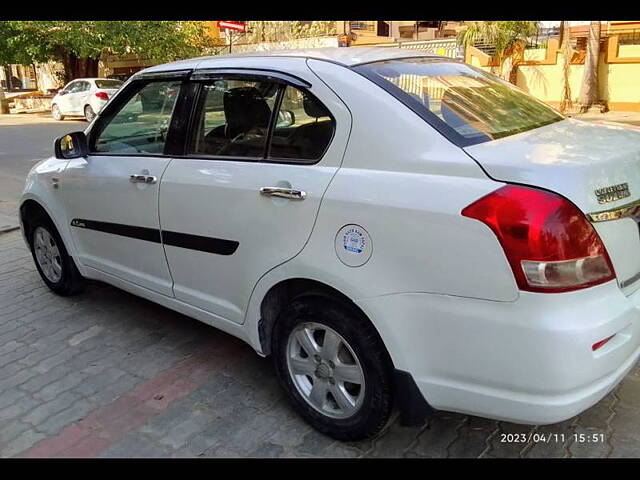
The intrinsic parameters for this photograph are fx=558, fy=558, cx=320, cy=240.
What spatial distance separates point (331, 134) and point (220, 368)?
159 centimetres

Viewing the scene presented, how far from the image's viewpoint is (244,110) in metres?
2.85

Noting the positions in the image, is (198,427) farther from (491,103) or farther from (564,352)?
(491,103)

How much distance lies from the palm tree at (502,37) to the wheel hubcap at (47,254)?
1535 centimetres

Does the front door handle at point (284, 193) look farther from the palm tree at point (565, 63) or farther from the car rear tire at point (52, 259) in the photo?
the palm tree at point (565, 63)

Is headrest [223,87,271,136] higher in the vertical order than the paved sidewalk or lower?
higher

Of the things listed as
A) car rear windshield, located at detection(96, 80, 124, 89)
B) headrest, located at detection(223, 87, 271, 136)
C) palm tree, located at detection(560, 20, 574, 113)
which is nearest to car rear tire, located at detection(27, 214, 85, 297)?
headrest, located at detection(223, 87, 271, 136)

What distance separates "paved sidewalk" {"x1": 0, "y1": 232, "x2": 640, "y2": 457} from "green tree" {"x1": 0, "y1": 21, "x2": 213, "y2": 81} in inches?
742

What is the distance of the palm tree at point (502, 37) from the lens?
651 inches

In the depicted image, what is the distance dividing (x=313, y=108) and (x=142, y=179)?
1.16 m

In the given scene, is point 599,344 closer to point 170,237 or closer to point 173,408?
point 173,408

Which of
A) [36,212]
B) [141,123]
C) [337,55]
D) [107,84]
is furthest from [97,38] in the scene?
[337,55]

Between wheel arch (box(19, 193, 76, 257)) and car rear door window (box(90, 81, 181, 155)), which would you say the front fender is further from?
car rear door window (box(90, 81, 181, 155))

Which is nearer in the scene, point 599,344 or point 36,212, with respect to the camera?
point 599,344

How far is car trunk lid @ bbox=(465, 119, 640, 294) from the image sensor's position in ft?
6.28
